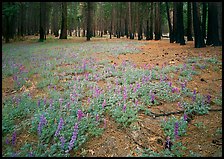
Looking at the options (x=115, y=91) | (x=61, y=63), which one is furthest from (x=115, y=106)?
(x=61, y=63)

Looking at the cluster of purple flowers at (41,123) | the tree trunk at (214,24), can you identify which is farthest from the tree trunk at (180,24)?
the cluster of purple flowers at (41,123)

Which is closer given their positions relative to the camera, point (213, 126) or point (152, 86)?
point (213, 126)

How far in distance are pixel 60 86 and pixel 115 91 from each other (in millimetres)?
1882

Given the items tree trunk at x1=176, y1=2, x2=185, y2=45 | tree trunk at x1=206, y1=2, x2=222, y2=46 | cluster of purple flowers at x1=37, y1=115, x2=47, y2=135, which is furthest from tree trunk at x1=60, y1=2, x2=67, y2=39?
cluster of purple flowers at x1=37, y1=115, x2=47, y2=135

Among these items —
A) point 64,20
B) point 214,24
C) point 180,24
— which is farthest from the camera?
point 64,20

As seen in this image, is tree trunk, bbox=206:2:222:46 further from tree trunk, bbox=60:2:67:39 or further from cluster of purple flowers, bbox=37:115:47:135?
tree trunk, bbox=60:2:67:39

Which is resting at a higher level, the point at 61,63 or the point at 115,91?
the point at 61,63

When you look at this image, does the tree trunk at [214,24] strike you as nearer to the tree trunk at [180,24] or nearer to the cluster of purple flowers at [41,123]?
the tree trunk at [180,24]

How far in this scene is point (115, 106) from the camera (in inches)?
198

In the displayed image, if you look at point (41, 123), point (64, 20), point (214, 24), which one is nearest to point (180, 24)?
point (214, 24)

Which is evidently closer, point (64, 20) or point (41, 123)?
point (41, 123)

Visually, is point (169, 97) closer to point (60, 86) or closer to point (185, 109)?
point (185, 109)

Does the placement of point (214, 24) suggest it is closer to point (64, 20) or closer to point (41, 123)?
point (41, 123)

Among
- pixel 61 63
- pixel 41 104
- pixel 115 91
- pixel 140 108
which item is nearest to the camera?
pixel 140 108
